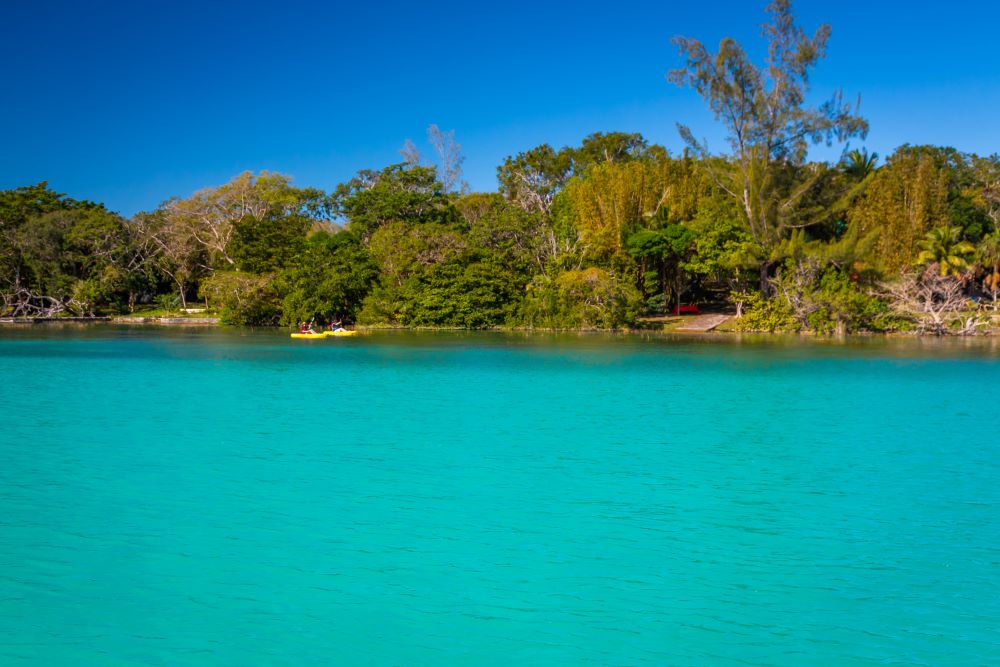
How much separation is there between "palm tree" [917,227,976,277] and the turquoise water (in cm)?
2166

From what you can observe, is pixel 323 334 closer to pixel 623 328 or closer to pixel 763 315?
pixel 623 328

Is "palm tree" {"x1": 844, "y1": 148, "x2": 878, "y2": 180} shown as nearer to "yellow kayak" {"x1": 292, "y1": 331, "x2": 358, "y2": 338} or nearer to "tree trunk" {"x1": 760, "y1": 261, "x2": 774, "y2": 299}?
"tree trunk" {"x1": 760, "y1": 261, "x2": 774, "y2": 299}

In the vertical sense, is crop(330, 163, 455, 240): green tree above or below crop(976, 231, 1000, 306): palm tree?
above

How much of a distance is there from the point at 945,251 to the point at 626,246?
15.1 metres

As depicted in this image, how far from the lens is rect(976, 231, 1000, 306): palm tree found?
126 ft

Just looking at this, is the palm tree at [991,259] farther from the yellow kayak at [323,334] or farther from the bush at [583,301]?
the yellow kayak at [323,334]

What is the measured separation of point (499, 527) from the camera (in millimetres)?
9055

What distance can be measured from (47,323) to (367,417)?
42055mm

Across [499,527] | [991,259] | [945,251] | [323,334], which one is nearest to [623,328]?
[323,334]

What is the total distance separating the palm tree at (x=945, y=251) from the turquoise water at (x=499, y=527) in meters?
21.7

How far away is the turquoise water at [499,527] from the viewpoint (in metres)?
6.40

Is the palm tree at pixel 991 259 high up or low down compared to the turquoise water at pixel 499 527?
up

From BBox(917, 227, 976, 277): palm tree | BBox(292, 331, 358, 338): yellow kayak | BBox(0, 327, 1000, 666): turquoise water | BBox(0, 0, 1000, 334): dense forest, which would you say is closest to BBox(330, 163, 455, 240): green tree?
BBox(0, 0, 1000, 334): dense forest

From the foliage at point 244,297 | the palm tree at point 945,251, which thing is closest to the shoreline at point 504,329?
the foliage at point 244,297
